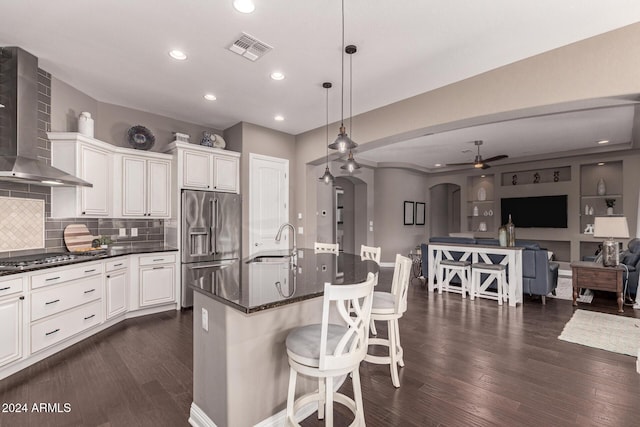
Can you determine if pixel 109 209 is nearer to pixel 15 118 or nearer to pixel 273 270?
pixel 15 118

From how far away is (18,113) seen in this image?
9.73 feet

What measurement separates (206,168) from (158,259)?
1.52 meters

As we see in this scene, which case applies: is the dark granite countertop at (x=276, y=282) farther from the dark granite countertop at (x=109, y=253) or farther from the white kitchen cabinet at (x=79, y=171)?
the white kitchen cabinet at (x=79, y=171)

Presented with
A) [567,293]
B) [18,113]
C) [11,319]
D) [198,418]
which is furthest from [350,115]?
[567,293]

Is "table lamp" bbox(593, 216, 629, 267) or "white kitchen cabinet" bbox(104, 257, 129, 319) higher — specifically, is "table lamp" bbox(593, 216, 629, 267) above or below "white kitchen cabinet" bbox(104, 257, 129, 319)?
above

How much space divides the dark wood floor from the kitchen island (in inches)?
13.3

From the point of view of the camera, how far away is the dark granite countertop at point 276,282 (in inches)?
62.7

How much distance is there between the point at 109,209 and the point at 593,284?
6973 mm

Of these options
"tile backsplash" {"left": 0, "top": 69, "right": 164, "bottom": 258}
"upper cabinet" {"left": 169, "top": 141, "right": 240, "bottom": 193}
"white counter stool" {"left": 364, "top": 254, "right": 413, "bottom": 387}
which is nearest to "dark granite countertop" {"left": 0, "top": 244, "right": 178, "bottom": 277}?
"tile backsplash" {"left": 0, "top": 69, "right": 164, "bottom": 258}

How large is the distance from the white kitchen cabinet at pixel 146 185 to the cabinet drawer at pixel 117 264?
662 millimetres

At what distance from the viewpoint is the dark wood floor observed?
6.58 feet

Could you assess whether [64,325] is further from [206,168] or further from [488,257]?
[488,257]

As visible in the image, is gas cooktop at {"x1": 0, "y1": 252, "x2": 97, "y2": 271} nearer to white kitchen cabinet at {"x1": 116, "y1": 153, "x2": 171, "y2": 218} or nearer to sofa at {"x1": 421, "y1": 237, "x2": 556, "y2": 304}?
white kitchen cabinet at {"x1": 116, "y1": 153, "x2": 171, "y2": 218}

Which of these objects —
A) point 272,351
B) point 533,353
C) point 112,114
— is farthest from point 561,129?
point 112,114
